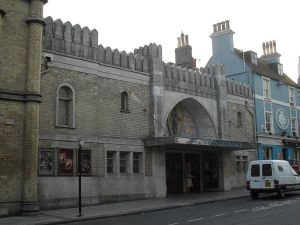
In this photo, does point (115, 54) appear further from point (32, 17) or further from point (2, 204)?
point (2, 204)

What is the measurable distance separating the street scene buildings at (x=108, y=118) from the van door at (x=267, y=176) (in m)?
3.28

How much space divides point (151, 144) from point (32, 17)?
915 centimetres

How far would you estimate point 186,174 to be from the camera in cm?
2798

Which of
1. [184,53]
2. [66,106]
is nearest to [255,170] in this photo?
[66,106]

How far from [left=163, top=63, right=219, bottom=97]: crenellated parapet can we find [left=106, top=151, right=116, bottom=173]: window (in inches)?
222

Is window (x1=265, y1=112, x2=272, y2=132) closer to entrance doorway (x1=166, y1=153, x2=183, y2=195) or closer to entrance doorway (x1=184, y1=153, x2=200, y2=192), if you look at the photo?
entrance doorway (x1=184, y1=153, x2=200, y2=192)

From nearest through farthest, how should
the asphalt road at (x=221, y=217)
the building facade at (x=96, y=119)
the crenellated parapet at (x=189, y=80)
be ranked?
the asphalt road at (x=221, y=217), the building facade at (x=96, y=119), the crenellated parapet at (x=189, y=80)

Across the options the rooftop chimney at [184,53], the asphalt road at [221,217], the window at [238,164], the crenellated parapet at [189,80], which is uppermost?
the rooftop chimney at [184,53]

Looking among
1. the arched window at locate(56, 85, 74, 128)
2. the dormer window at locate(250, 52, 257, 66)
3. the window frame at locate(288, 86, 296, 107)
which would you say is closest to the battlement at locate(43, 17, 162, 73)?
the arched window at locate(56, 85, 74, 128)

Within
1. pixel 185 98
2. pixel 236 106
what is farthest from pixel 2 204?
pixel 236 106

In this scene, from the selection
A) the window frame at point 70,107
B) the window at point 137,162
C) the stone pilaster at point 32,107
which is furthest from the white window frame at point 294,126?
the stone pilaster at point 32,107

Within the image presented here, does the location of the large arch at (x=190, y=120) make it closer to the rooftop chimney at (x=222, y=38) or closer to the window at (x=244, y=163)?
the window at (x=244, y=163)

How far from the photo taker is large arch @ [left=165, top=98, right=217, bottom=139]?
28125mm

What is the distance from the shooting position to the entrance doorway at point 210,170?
29.7m
